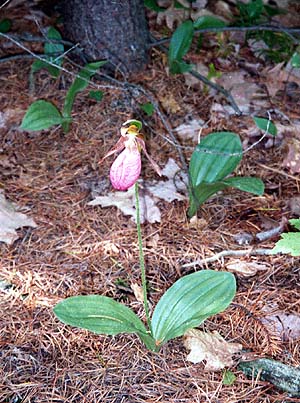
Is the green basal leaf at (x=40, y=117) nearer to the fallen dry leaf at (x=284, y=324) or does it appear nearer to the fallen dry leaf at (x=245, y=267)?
the fallen dry leaf at (x=245, y=267)

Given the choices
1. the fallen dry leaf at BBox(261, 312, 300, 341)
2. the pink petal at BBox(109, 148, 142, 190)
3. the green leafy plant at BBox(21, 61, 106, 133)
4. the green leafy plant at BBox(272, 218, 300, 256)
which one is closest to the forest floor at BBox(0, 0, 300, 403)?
the fallen dry leaf at BBox(261, 312, 300, 341)

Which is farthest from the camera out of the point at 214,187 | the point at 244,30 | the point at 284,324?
the point at 244,30

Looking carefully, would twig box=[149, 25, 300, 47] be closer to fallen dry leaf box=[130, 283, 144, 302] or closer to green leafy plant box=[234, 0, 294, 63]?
green leafy plant box=[234, 0, 294, 63]

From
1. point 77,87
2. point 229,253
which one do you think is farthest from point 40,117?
point 229,253

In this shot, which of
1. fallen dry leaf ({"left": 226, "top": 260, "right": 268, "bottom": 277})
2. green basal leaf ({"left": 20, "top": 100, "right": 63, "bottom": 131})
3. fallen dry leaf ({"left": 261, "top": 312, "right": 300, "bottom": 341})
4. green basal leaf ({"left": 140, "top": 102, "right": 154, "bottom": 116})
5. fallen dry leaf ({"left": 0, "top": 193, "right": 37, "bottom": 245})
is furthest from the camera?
green basal leaf ({"left": 140, "top": 102, "right": 154, "bottom": 116})

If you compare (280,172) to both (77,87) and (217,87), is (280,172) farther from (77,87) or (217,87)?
(77,87)

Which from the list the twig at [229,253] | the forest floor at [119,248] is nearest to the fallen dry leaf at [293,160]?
the forest floor at [119,248]
